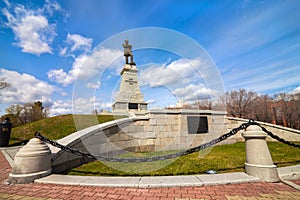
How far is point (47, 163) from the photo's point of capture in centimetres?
325

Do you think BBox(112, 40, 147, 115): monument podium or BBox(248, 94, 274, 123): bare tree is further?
BBox(248, 94, 274, 123): bare tree

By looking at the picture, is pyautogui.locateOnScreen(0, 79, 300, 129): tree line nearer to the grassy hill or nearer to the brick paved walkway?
the grassy hill

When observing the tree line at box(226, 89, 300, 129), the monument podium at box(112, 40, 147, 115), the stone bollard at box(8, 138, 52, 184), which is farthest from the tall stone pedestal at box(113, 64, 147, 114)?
the tree line at box(226, 89, 300, 129)

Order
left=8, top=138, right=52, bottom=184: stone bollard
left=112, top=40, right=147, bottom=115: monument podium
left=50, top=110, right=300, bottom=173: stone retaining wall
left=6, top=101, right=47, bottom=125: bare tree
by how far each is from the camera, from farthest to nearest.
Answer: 1. left=6, top=101, right=47, bottom=125: bare tree
2. left=112, top=40, right=147, bottom=115: monument podium
3. left=50, top=110, right=300, bottom=173: stone retaining wall
4. left=8, top=138, right=52, bottom=184: stone bollard

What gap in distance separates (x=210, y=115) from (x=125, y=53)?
609 inches

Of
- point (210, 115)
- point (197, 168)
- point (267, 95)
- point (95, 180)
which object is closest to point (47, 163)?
point (95, 180)

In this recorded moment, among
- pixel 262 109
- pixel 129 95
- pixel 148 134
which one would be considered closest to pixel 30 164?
pixel 148 134

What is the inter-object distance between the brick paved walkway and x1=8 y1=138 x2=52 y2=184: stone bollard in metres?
0.18

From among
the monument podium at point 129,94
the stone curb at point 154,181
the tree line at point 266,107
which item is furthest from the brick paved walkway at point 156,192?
the tree line at point 266,107

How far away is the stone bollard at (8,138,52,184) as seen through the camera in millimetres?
2912

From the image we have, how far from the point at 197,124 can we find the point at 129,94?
1084 cm

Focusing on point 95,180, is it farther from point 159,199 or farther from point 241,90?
point 241,90

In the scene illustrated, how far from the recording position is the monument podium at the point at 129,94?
16.1 meters

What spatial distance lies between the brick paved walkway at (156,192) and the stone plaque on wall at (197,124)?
→ 4.59m
